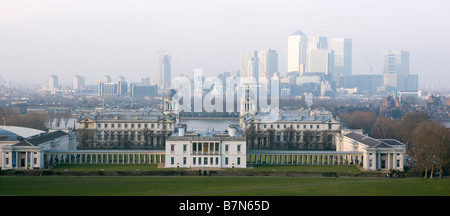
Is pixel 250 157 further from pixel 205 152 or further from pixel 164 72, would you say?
pixel 164 72

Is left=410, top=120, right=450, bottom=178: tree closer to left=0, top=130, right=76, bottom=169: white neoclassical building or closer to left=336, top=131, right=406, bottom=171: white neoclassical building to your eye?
left=336, top=131, right=406, bottom=171: white neoclassical building

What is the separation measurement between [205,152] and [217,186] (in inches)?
359

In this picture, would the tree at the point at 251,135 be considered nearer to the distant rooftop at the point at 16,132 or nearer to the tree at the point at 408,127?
the tree at the point at 408,127

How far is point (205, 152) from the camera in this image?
39469 mm

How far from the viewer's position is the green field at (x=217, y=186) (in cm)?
2770

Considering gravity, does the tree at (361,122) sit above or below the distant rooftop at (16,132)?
below

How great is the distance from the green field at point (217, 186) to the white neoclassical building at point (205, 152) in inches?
187

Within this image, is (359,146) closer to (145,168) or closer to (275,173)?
(275,173)

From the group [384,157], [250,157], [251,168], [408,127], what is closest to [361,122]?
[408,127]

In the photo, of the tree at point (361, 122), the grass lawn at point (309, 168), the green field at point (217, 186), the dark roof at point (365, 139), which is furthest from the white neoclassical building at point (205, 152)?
the tree at point (361, 122)

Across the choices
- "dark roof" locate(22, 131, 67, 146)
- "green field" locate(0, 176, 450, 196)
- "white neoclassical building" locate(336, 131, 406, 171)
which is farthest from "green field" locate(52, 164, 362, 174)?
"green field" locate(0, 176, 450, 196)

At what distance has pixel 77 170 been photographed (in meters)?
37.1
